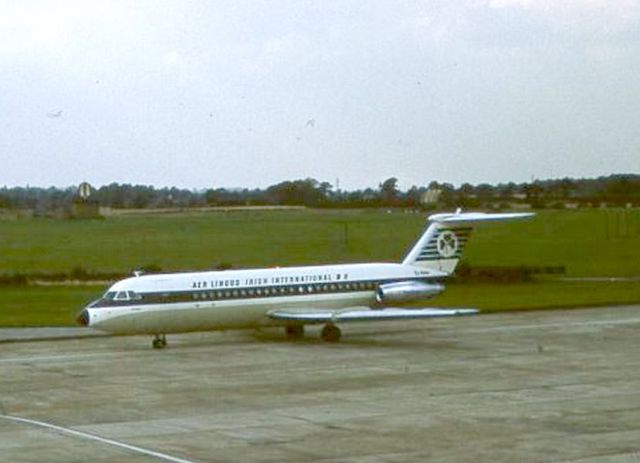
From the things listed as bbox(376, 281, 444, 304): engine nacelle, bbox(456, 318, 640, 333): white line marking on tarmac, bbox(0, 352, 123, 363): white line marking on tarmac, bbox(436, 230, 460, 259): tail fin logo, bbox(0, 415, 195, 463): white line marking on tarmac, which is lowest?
bbox(0, 415, 195, 463): white line marking on tarmac

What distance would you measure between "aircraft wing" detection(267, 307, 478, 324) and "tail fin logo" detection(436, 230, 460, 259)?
4233 mm

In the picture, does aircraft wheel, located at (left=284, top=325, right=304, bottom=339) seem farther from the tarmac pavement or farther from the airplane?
the tarmac pavement

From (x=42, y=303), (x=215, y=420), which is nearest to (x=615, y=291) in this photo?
(x=42, y=303)

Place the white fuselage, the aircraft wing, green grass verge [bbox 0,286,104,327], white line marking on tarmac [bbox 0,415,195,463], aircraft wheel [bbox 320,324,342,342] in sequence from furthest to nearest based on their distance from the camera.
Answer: green grass verge [bbox 0,286,104,327]
aircraft wheel [bbox 320,324,342,342]
the aircraft wing
the white fuselage
white line marking on tarmac [bbox 0,415,195,463]

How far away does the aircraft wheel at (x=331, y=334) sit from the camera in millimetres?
49750

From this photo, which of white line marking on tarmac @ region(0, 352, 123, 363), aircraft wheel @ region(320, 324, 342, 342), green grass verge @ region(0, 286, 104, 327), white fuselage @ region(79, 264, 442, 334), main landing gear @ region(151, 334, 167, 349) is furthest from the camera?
Result: green grass verge @ region(0, 286, 104, 327)

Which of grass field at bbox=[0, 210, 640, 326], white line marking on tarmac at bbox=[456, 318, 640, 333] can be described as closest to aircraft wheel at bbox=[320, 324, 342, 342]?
white line marking on tarmac at bbox=[456, 318, 640, 333]

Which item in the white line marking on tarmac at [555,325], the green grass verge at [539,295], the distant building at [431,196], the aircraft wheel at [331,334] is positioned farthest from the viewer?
the distant building at [431,196]

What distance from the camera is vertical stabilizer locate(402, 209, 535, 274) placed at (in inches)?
2074

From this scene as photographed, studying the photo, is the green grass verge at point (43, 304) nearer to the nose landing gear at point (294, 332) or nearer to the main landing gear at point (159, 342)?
the main landing gear at point (159, 342)

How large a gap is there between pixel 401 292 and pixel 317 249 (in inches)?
2270

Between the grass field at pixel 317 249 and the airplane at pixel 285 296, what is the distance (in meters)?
12.0

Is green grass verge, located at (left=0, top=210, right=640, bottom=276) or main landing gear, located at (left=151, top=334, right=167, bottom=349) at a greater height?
green grass verge, located at (left=0, top=210, right=640, bottom=276)

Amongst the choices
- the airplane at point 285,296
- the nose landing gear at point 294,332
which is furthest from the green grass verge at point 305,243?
the nose landing gear at point 294,332
